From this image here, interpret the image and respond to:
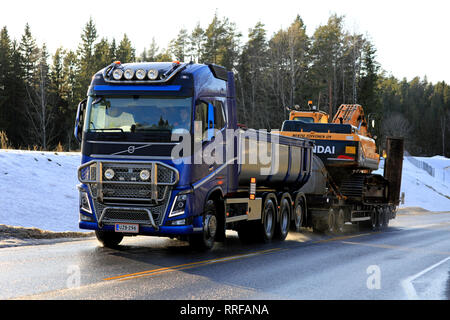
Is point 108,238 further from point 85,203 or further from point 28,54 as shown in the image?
point 28,54

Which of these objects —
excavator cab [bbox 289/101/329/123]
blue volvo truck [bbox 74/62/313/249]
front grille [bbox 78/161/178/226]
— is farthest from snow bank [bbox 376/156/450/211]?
front grille [bbox 78/161/178/226]

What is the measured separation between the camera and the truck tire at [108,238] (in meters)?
12.9

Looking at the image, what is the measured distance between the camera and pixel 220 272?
1016 cm

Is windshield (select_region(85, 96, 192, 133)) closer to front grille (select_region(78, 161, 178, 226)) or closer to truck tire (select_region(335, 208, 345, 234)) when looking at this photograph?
front grille (select_region(78, 161, 178, 226))

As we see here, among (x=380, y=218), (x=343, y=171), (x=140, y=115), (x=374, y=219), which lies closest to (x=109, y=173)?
(x=140, y=115)

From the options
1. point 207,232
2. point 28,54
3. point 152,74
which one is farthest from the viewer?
point 28,54

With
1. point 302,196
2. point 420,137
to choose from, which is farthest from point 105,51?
point 420,137

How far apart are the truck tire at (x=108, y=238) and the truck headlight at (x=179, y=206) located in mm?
2200

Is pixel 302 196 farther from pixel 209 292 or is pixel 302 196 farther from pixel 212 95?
pixel 209 292

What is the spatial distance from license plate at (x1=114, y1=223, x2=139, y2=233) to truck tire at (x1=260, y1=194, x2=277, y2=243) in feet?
15.8

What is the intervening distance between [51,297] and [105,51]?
7642 centimetres

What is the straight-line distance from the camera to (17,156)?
26.6m

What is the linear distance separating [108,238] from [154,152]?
281 cm

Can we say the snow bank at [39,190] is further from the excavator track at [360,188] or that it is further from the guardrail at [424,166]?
the guardrail at [424,166]
